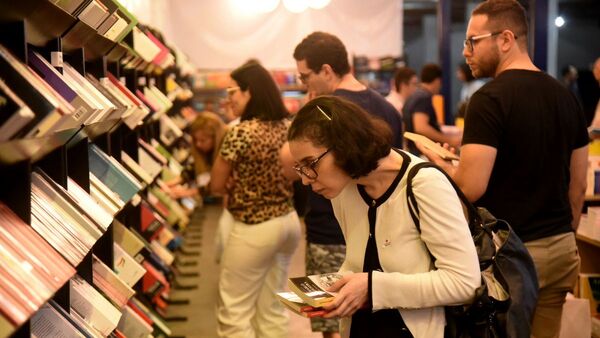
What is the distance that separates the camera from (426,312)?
2367 mm

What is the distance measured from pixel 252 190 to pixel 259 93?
502mm

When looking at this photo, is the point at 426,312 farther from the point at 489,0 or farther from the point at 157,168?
the point at 157,168

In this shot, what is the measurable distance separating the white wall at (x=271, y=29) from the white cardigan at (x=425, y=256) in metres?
9.60

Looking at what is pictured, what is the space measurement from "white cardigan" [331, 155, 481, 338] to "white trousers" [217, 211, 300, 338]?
1832 mm

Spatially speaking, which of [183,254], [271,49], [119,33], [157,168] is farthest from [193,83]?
[119,33]

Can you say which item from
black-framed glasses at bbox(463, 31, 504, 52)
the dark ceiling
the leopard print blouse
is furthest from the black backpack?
the dark ceiling

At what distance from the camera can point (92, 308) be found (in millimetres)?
2688

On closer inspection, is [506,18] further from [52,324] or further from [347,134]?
[52,324]

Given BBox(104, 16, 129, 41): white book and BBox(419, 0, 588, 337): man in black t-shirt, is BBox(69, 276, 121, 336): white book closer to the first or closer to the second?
BBox(104, 16, 129, 41): white book

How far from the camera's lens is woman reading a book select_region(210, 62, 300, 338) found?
13.5 ft

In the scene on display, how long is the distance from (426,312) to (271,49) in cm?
975

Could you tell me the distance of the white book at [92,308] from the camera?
266 cm

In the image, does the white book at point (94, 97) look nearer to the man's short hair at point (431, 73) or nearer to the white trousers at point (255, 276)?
the white trousers at point (255, 276)

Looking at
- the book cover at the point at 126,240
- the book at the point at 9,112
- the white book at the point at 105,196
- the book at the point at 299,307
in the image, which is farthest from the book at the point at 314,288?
the book cover at the point at 126,240
